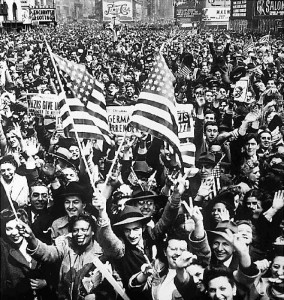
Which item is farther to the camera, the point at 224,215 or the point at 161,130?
the point at 161,130

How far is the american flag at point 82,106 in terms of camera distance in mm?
6914

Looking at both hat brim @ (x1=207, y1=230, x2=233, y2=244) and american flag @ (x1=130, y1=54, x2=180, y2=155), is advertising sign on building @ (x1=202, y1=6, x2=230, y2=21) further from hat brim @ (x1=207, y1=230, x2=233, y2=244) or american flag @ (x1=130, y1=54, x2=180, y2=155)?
hat brim @ (x1=207, y1=230, x2=233, y2=244)

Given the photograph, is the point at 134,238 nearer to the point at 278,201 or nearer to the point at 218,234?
the point at 218,234

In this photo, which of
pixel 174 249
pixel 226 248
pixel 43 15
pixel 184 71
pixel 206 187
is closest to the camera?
pixel 226 248

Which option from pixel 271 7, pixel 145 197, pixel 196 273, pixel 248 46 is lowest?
pixel 196 273

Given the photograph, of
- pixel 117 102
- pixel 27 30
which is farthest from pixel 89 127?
pixel 27 30

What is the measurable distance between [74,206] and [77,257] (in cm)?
54

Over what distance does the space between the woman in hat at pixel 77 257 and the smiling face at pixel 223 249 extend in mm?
1139

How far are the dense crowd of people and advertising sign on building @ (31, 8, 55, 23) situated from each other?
31.2 inches

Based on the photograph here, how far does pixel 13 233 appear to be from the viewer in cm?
584

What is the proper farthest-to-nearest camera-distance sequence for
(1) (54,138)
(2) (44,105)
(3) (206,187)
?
(2) (44,105) → (1) (54,138) → (3) (206,187)

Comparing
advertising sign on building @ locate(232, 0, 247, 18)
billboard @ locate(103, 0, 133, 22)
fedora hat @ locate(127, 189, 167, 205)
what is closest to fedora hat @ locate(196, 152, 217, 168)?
fedora hat @ locate(127, 189, 167, 205)

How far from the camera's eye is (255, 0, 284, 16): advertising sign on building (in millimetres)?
7250

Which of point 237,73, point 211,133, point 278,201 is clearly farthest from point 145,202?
point 237,73
